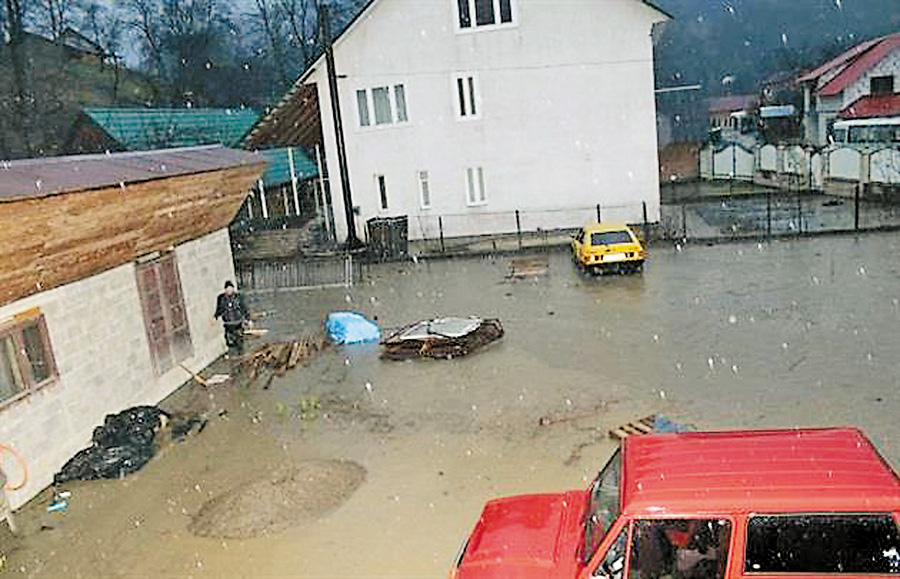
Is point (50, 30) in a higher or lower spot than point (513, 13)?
higher

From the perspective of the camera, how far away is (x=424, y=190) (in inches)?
1073

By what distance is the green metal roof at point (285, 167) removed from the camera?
34.4m

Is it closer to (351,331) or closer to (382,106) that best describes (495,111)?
(382,106)

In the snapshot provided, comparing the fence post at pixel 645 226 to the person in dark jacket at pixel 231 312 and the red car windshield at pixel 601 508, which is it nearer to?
the person in dark jacket at pixel 231 312

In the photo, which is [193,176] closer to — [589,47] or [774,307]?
[774,307]

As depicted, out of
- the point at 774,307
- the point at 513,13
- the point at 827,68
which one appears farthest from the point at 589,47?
the point at 827,68

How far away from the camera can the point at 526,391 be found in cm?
1169

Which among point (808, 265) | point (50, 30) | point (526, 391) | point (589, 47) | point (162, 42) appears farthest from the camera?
point (162, 42)

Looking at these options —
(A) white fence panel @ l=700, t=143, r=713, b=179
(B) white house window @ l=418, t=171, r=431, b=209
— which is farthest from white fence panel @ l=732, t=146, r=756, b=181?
(B) white house window @ l=418, t=171, r=431, b=209

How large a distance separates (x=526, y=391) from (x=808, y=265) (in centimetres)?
1078

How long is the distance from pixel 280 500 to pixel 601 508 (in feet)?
15.9

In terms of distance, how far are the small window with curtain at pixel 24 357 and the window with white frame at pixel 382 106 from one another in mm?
18405

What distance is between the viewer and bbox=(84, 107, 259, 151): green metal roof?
2825 centimetres

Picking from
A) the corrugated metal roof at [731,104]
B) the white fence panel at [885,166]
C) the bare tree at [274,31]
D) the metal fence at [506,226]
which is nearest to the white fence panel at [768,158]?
the white fence panel at [885,166]
